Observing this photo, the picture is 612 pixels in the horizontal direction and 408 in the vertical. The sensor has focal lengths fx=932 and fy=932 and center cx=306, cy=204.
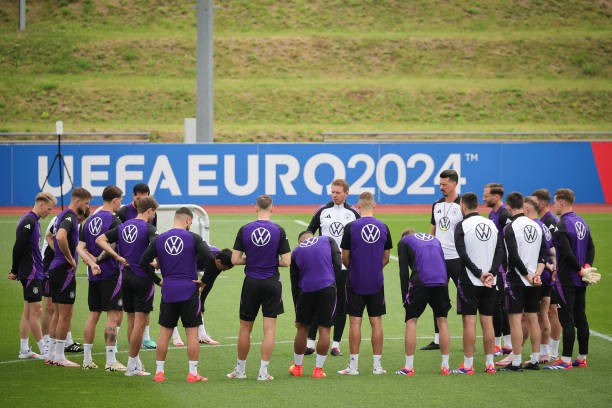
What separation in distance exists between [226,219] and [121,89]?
2858 cm

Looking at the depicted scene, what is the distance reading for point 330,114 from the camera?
177ft

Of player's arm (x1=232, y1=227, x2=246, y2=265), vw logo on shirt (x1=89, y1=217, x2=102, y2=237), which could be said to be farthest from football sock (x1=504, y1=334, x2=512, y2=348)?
vw logo on shirt (x1=89, y1=217, x2=102, y2=237)

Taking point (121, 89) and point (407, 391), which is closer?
point (407, 391)

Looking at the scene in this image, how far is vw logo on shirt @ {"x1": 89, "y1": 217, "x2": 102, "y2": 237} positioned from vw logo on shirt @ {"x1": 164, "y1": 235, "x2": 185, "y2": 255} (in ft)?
5.14

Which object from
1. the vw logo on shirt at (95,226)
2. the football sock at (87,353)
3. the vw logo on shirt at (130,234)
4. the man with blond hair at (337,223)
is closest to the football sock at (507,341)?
the man with blond hair at (337,223)

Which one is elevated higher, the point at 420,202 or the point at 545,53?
the point at 545,53

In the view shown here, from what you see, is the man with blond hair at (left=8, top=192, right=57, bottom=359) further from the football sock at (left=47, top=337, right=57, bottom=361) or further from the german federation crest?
the german federation crest

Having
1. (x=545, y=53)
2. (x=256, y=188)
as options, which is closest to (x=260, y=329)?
(x=256, y=188)

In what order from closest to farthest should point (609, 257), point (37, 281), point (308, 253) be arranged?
point (308, 253)
point (37, 281)
point (609, 257)

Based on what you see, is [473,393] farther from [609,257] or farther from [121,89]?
[121,89]

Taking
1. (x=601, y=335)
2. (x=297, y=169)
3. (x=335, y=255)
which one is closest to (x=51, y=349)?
(x=335, y=255)

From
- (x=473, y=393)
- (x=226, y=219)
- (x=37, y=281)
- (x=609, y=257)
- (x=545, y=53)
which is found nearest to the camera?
(x=473, y=393)

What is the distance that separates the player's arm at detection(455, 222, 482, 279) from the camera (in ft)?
37.4

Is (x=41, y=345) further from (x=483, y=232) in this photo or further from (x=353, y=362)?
(x=483, y=232)
